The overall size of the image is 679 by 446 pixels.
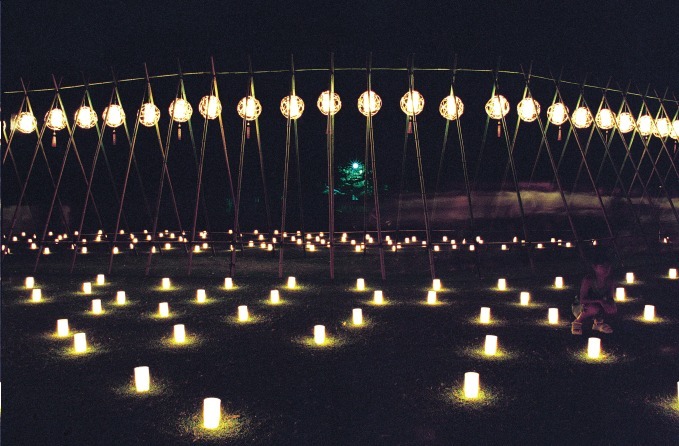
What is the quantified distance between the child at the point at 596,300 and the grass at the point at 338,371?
0.17 meters

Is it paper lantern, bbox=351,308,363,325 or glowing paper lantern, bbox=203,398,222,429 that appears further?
paper lantern, bbox=351,308,363,325

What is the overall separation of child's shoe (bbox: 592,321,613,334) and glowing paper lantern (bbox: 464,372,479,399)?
2587 millimetres

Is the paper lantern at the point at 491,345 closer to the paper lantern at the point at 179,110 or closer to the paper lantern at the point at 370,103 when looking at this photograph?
the paper lantern at the point at 370,103

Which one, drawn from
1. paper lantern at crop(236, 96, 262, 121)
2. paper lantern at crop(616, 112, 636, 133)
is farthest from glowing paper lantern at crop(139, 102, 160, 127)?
paper lantern at crop(616, 112, 636, 133)

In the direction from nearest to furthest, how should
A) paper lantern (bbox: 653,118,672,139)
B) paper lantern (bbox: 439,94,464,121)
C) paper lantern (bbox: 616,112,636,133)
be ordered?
paper lantern (bbox: 439,94,464,121) → paper lantern (bbox: 616,112,636,133) → paper lantern (bbox: 653,118,672,139)

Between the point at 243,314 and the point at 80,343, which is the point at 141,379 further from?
the point at 243,314

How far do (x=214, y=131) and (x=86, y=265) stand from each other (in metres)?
10.4

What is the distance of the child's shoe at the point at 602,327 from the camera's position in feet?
19.7

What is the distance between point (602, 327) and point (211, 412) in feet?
14.4

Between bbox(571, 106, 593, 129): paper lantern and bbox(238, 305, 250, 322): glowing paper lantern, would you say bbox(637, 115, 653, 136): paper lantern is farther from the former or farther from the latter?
bbox(238, 305, 250, 322): glowing paper lantern

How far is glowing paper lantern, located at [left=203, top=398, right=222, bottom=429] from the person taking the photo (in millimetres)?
3643

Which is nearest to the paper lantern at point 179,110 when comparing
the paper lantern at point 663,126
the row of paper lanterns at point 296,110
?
the row of paper lanterns at point 296,110

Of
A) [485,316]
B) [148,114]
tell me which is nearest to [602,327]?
[485,316]

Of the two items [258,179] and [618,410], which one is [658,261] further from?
[258,179]
